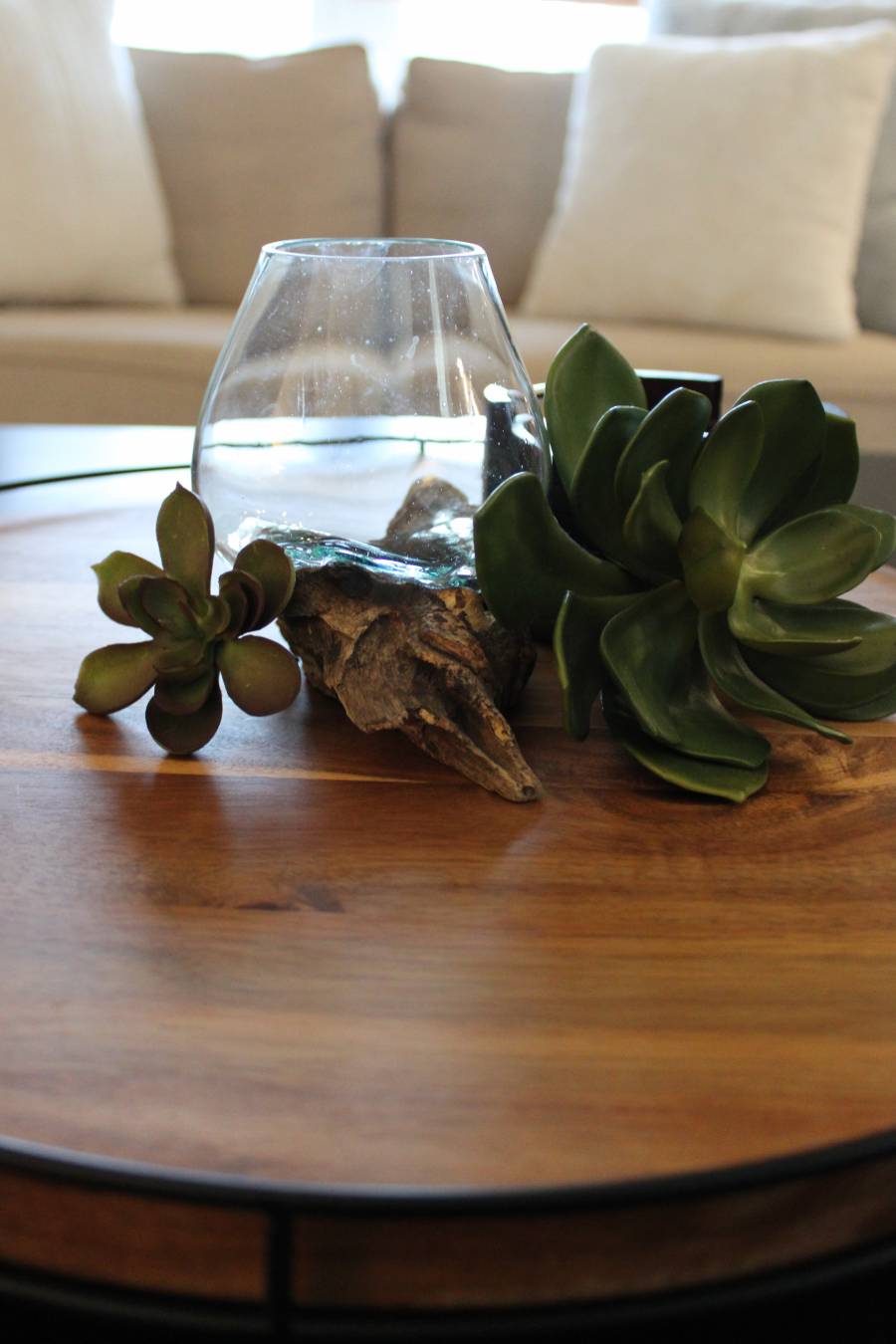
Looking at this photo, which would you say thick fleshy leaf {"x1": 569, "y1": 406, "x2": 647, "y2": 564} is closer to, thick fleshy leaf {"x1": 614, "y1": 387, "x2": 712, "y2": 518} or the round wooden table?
thick fleshy leaf {"x1": 614, "y1": 387, "x2": 712, "y2": 518}

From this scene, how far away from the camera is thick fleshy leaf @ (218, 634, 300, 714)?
0.63 meters

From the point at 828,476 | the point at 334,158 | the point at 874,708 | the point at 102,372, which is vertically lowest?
the point at 102,372

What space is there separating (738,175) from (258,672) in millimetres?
2157

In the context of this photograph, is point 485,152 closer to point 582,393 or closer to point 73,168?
point 73,168

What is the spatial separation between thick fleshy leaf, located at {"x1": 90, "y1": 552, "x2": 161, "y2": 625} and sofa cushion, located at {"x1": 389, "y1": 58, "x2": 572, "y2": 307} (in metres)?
2.24

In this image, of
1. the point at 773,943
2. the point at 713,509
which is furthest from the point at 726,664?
the point at 773,943

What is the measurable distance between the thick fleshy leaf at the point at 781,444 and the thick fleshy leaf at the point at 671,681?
0.06m

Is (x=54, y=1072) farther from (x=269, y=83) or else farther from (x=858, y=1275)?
(x=269, y=83)

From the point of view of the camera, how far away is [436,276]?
664 millimetres

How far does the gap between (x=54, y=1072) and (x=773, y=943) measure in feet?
0.82

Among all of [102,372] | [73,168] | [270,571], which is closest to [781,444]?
[270,571]

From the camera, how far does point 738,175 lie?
2479 mm

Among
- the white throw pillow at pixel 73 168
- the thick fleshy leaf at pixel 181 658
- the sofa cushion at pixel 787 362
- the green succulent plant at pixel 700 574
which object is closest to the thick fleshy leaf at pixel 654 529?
the green succulent plant at pixel 700 574

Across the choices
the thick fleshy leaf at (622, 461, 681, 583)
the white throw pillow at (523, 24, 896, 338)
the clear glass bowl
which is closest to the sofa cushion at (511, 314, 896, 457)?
the white throw pillow at (523, 24, 896, 338)
